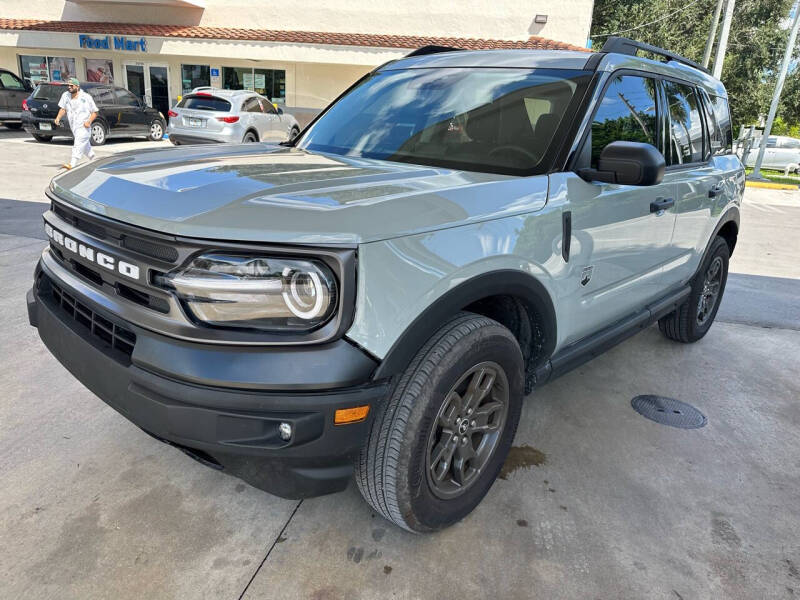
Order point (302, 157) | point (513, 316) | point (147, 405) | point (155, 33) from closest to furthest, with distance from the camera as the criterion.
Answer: point (147, 405) → point (513, 316) → point (302, 157) → point (155, 33)

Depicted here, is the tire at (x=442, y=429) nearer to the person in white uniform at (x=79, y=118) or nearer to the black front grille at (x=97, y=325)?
the black front grille at (x=97, y=325)

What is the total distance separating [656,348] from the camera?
4.53 meters

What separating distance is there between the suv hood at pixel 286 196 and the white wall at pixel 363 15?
18.4 m

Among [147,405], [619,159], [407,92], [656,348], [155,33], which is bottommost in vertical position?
[656,348]

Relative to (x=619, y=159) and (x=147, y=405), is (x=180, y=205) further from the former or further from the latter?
(x=619, y=159)

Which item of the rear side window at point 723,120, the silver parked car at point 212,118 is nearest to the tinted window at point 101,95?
the silver parked car at point 212,118

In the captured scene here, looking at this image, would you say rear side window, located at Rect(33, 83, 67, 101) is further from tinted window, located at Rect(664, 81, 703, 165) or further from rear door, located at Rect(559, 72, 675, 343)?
rear door, located at Rect(559, 72, 675, 343)

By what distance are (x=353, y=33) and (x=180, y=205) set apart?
20.1m

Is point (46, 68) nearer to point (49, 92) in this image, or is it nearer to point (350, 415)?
point (49, 92)

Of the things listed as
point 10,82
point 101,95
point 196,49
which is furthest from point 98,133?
point 196,49

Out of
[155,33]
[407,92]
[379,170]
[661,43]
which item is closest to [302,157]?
[379,170]

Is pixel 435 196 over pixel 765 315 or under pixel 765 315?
over

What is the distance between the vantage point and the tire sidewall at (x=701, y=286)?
13.8 feet

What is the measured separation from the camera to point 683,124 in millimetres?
3633
